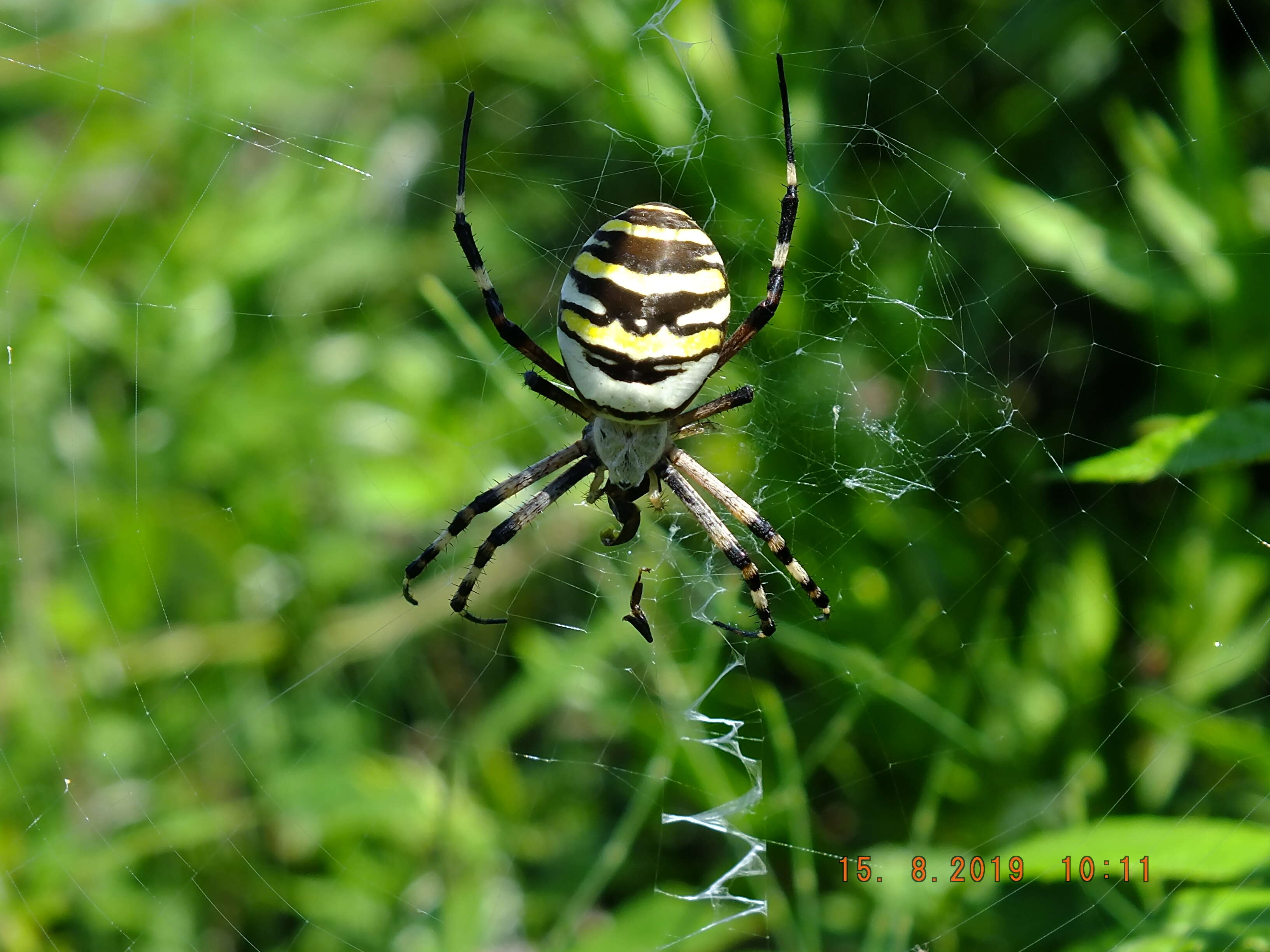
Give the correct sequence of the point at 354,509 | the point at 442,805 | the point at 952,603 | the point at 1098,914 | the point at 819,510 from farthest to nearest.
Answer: the point at 354,509 < the point at 442,805 < the point at 819,510 < the point at 952,603 < the point at 1098,914

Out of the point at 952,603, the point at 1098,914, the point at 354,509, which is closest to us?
the point at 1098,914

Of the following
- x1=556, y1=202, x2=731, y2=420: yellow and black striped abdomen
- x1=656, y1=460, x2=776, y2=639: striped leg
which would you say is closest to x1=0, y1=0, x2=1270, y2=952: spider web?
x1=656, y1=460, x2=776, y2=639: striped leg

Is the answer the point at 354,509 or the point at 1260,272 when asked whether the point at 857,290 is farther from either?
the point at 354,509

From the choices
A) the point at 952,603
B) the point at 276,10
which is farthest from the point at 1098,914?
the point at 276,10

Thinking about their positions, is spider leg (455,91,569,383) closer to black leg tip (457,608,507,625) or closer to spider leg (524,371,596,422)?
spider leg (524,371,596,422)

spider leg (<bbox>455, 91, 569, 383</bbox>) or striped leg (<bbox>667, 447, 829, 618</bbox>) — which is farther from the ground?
spider leg (<bbox>455, 91, 569, 383</bbox>)

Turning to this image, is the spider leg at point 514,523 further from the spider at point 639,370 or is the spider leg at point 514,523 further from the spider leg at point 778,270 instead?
the spider leg at point 778,270
